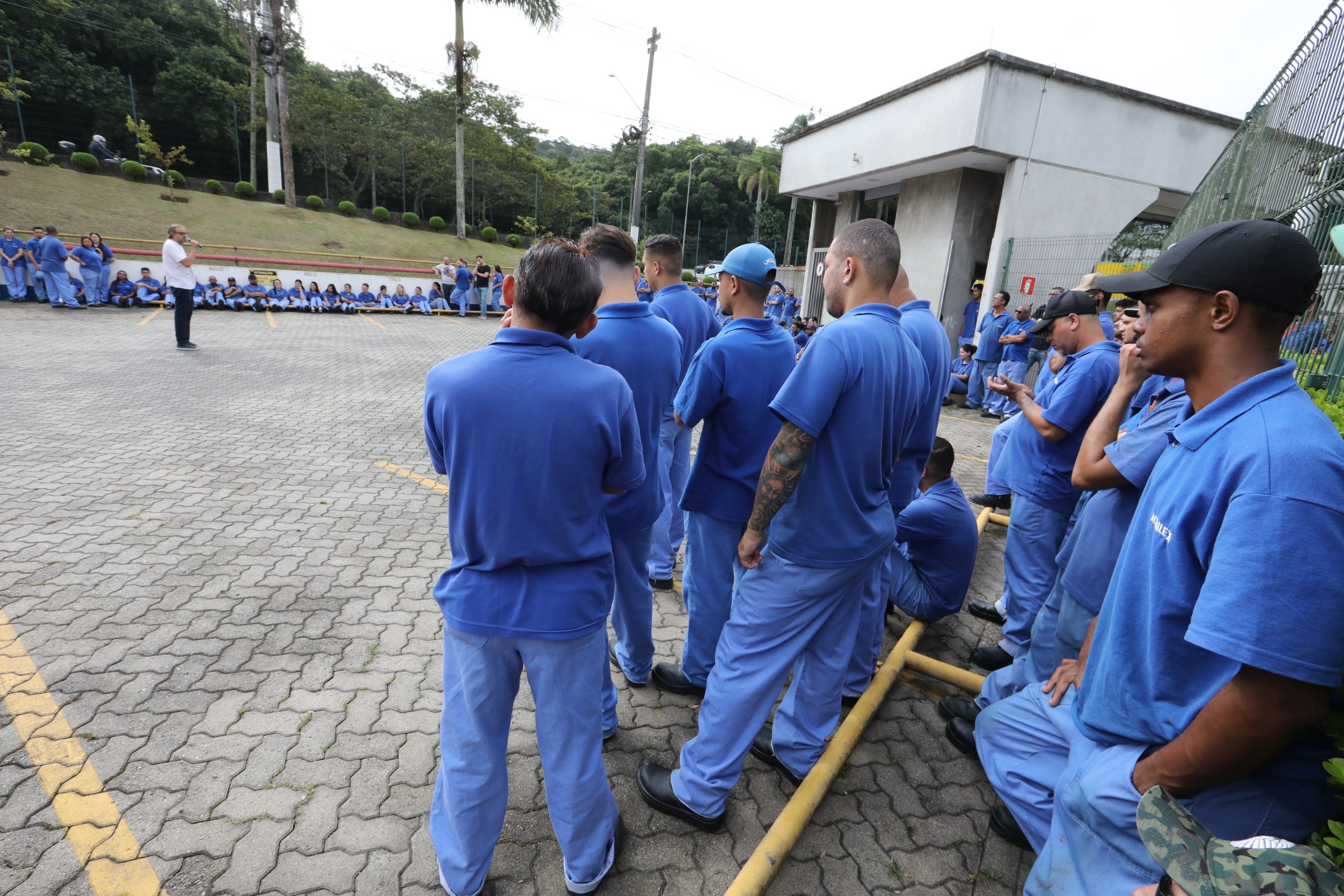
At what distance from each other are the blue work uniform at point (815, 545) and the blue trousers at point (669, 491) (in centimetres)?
177

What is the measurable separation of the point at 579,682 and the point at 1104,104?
632 inches

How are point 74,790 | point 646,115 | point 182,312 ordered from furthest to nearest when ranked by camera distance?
point 646,115, point 182,312, point 74,790

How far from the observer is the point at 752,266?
291 centimetres

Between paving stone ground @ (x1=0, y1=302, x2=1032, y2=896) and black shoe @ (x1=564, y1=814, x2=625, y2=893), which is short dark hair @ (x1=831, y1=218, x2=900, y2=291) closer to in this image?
paving stone ground @ (x1=0, y1=302, x2=1032, y2=896)

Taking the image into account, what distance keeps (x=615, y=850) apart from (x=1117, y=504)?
248 cm

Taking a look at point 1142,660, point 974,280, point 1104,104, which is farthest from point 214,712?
point 1104,104

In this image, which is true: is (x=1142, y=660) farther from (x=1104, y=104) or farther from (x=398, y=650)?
(x=1104, y=104)

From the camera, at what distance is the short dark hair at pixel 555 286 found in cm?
184

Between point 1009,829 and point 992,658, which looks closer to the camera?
point 1009,829

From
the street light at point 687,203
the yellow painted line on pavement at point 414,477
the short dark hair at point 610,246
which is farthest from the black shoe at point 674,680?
the street light at point 687,203

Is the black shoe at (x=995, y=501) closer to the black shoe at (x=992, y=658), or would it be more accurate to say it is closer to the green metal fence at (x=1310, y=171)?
the black shoe at (x=992, y=658)

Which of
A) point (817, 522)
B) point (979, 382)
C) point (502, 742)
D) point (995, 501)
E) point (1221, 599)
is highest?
point (1221, 599)

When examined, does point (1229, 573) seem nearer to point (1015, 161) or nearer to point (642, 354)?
point (642, 354)

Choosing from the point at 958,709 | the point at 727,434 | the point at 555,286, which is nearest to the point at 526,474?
the point at 555,286
